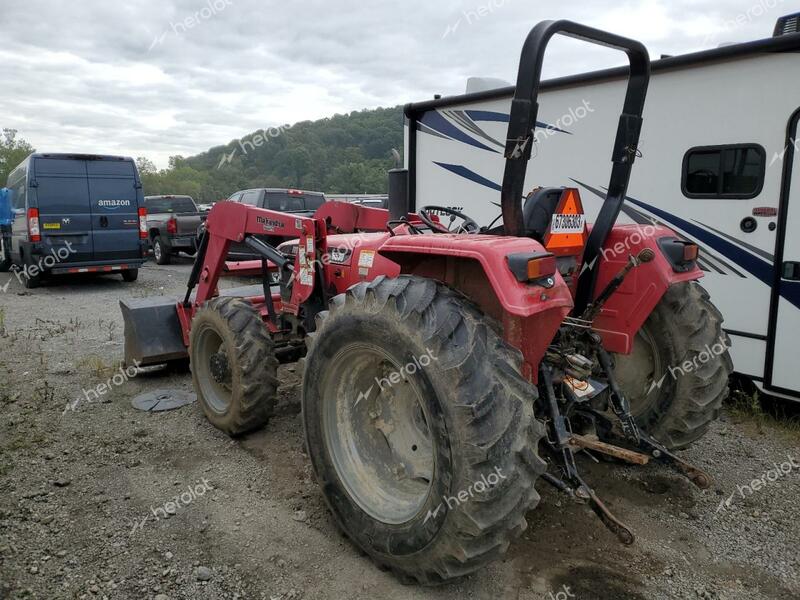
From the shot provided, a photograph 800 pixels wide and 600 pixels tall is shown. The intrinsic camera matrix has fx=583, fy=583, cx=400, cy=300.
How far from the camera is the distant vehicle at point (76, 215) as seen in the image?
10.4 m

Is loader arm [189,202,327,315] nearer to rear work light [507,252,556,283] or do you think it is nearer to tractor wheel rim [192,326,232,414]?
tractor wheel rim [192,326,232,414]

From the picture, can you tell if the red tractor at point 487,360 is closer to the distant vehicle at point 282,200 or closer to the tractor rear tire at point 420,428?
the tractor rear tire at point 420,428

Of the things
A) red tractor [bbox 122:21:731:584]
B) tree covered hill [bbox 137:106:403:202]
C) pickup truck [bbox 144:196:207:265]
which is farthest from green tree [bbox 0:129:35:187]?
red tractor [bbox 122:21:731:584]

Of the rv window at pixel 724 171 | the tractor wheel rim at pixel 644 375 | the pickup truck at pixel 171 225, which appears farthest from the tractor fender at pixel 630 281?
the pickup truck at pixel 171 225

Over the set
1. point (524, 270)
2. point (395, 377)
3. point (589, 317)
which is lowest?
point (395, 377)

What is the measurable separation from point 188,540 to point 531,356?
6.43ft

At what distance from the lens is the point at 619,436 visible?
319 cm

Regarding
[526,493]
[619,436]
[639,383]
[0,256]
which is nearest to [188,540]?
[526,493]

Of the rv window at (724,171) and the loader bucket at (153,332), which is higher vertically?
the rv window at (724,171)

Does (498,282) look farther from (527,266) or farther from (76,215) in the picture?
(76,215)

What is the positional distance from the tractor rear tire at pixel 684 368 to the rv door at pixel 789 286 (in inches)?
57.3

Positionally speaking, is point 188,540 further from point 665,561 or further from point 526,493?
point 665,561

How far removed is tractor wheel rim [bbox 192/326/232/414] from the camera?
14.1 feet

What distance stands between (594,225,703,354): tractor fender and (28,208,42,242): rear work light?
1037 centimetres
